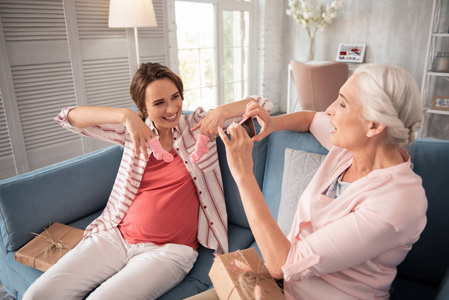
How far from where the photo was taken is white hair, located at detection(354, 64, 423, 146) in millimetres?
782

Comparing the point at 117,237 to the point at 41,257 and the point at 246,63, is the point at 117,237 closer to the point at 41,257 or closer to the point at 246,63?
the point at 41,257

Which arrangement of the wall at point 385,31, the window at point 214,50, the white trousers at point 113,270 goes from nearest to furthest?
the white trousers at point 113,270 < the window at point 214,50 < the wall at point 385,31

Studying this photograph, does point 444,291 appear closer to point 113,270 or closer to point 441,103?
point 113,270

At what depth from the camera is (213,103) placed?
15.1 feet

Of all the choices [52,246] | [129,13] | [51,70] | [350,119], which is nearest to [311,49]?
[129,13]

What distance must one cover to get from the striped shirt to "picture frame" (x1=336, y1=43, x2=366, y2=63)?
3.66 meters

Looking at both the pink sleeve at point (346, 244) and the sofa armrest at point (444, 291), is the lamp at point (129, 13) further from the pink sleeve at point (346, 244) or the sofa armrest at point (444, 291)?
the sofa armrest at point (444, 291)

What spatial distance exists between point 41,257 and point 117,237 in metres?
0.29

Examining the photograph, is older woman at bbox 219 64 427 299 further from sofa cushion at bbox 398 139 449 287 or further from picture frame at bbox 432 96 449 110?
picture frame at bbox 432 96 449 110

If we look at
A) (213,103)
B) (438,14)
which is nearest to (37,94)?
(213,103)

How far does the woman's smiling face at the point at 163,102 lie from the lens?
4.41ft

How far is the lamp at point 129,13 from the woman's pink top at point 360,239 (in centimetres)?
234

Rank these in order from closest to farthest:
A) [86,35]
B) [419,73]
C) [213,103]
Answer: [86,35]
[419,73]
[213,103]

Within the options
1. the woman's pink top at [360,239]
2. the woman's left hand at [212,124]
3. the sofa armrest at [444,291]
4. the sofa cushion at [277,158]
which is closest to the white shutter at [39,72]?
the woman's left hand at [212,124]
